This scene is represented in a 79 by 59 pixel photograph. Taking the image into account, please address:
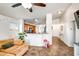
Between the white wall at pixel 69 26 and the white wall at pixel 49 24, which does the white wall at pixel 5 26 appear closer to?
the white wall at pixel 49 24

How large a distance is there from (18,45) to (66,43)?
90 centimetres

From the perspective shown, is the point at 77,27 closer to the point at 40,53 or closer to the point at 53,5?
the point at 53,5

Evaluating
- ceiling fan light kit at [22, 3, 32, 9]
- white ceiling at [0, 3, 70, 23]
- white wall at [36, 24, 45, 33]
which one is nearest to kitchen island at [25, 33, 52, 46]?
white wall at [36, 24, 45, 33]

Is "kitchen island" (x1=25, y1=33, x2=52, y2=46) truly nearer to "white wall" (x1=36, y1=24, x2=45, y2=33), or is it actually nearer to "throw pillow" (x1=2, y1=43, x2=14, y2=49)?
"white wall" (x1=36, y1=24, x2=45, y2=33)

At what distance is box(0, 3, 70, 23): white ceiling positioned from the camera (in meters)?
1.46

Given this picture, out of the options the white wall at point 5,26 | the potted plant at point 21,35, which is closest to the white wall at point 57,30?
the potted plant at point 21,35

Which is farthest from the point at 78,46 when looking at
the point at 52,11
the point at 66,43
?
the point at 52,11

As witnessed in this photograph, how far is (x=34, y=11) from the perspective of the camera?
1.61 meters

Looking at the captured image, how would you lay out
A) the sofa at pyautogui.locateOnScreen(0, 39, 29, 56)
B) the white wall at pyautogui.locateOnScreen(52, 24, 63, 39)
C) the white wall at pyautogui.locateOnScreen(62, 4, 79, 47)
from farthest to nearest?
1. the white wall at pyautogui.locateOnScreen(52, 24, 63, 39)
2. the white wall at pyautogui.locateOnScreen(62, 4, 79, 47)
3. the sofa at pyautogui.locateOnScreen(0, 39, 29, 56)

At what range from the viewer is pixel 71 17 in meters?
1.58

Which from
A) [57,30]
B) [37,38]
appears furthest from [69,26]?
[37,38]

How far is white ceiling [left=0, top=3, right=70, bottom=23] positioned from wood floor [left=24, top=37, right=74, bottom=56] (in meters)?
0.50

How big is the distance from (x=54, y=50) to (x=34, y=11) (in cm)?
81

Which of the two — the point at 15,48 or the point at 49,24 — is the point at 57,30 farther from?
the point at 15,48
